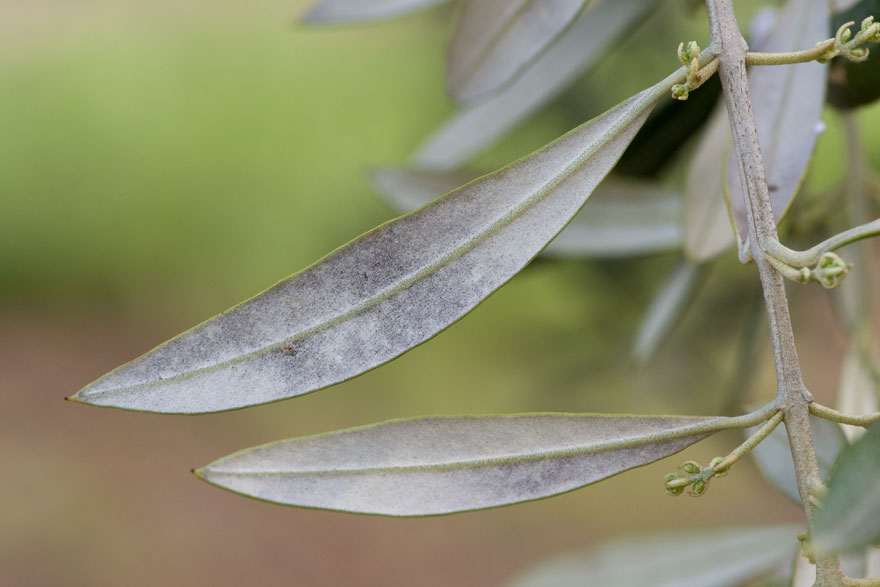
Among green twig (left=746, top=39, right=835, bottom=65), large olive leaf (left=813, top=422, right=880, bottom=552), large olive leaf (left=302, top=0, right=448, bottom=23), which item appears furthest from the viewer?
large olive leaf (left=302, top=0, right=448, bottom=23)

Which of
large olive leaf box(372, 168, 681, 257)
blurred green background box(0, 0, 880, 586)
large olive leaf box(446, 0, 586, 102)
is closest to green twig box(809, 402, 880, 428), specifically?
large olive leaf box(446, 0, 586, 102)

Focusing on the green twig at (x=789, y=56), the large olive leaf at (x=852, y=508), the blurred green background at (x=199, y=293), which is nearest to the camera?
the large olive leaf at (x=852, y=508)

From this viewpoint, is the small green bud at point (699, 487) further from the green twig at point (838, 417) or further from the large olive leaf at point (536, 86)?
the large olive leaf at point (536, 86)

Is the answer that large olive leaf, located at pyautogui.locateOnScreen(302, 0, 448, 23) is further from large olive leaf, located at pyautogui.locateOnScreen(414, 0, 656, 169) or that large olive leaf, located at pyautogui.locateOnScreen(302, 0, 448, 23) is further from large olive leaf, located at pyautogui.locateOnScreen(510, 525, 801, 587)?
large olive leaf, located at pyautogui.locateOnScreen(510, 525, 801, 587)

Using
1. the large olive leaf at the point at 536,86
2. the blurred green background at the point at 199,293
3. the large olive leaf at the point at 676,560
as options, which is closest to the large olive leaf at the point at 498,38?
the large olive leaf at the point at 536,86

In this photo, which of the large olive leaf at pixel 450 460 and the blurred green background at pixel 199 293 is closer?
the large olive leaf at pixel 450 460

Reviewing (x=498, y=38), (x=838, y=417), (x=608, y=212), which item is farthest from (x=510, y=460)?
(x=608, y=212)
